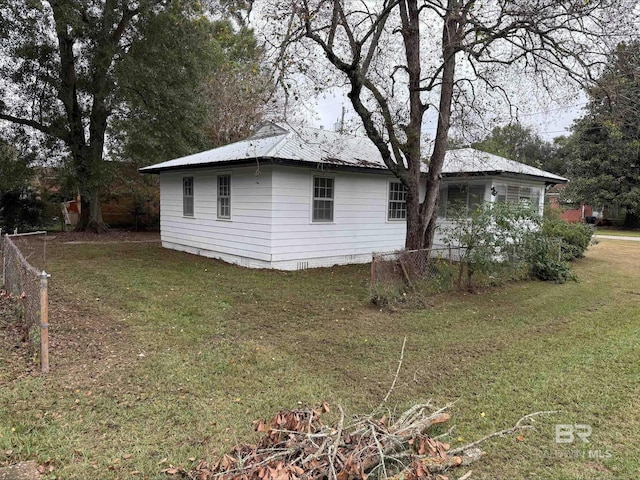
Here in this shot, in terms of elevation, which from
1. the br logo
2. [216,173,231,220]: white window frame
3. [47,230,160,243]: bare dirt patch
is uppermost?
[216,173,231,220]: white window frame

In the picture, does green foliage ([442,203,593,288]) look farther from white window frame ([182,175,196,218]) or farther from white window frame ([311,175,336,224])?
white window frame ([182,175,196,218])

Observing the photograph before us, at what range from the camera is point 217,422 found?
337cm

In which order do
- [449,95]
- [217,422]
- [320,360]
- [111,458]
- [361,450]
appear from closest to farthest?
[361,450], [111,458], [217,422], [320,360], [449,95]

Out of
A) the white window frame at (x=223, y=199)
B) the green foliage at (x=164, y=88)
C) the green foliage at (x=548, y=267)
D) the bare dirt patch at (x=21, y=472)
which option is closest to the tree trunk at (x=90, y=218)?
the green foliage at (x=164, y=88)

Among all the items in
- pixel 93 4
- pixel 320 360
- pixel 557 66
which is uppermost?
pixel 93 4

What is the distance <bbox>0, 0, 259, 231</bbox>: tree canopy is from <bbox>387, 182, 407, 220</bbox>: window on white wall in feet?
23.5

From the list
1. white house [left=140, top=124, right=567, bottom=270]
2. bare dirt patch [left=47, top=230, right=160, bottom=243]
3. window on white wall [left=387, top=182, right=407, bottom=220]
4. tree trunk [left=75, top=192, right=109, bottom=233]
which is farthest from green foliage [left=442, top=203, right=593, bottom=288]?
tree trunk [left=75, top=192, right=109, bottom=233]

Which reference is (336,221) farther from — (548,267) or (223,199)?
(548,267)

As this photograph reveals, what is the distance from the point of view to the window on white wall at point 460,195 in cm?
1339

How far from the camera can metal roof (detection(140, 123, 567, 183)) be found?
33.1 ft

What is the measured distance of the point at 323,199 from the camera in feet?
36.1

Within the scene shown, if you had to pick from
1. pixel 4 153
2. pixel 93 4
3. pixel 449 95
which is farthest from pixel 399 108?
pixel 4 153

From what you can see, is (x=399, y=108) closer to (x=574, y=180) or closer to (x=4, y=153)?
(x=4, y=153)

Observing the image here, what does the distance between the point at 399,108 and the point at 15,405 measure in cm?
909
